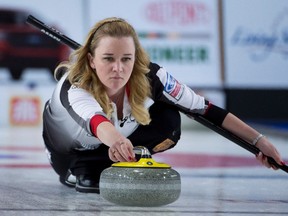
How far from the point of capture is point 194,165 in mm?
5723

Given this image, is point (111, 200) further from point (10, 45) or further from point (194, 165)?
point (10, 45)

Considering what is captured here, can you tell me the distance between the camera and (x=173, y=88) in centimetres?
381

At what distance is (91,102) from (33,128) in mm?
6955

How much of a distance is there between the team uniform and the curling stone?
51cm

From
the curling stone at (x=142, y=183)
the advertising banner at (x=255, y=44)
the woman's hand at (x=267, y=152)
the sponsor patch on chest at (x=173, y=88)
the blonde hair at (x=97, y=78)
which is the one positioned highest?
the blonde hair at (x=97, y=78)

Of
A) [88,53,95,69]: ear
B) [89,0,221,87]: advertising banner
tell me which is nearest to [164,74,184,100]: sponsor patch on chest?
[88,53,95,69]: ear

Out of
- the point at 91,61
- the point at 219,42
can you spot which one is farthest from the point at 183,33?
the point at 91,61

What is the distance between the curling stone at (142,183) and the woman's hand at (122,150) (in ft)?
0.27

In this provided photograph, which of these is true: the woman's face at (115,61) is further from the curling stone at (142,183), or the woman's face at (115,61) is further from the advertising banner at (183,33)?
the advertising banner at (183,33)

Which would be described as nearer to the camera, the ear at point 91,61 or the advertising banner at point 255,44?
the ear at point 91,61

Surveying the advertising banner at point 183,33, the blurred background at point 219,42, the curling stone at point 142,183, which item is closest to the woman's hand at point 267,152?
the curling stone at point 142,183

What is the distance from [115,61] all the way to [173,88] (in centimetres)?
52

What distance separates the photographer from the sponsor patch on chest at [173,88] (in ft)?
12.5

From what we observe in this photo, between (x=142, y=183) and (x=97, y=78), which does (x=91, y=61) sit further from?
(x=142, y=183)
